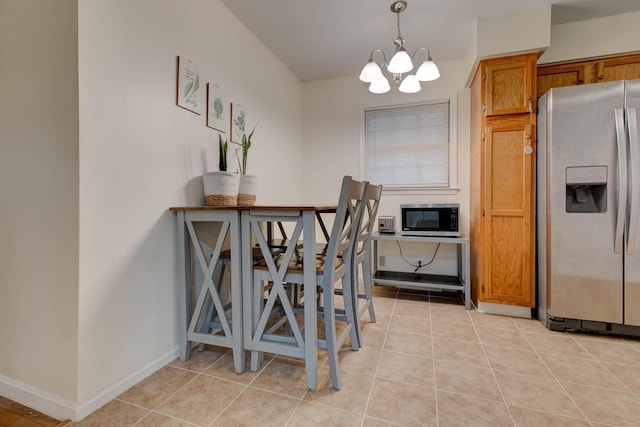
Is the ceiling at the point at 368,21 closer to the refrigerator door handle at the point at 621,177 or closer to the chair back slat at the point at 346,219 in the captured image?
the refrigerator door handle at the point at 621,177

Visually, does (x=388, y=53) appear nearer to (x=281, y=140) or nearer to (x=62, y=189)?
(x=281, y=140)

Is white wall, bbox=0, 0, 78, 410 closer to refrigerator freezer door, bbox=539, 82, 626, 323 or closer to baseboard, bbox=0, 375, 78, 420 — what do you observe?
baseboard, bbox=0, 375, 78, 420

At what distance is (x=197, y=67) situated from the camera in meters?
1.92

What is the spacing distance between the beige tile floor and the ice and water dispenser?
0.92 m

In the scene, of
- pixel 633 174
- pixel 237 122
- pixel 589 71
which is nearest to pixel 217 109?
pixel 237 122

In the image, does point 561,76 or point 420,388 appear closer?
point 420,388

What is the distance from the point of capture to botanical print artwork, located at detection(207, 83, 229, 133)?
204cm

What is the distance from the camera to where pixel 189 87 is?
1854 millimetres

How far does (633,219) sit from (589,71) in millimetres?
1452

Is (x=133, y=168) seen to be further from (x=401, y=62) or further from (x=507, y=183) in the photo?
(x=507, y=183)

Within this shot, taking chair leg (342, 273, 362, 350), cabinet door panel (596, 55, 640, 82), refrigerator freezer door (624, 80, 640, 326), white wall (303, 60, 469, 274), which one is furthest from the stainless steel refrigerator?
chair leg (342, 273, 362, 350)

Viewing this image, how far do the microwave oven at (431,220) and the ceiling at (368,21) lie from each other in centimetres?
161

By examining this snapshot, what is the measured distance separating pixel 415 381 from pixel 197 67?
2.32m

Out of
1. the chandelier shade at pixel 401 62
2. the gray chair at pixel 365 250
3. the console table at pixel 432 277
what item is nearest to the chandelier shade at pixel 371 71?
the chandelier shade at pixel 401 62
